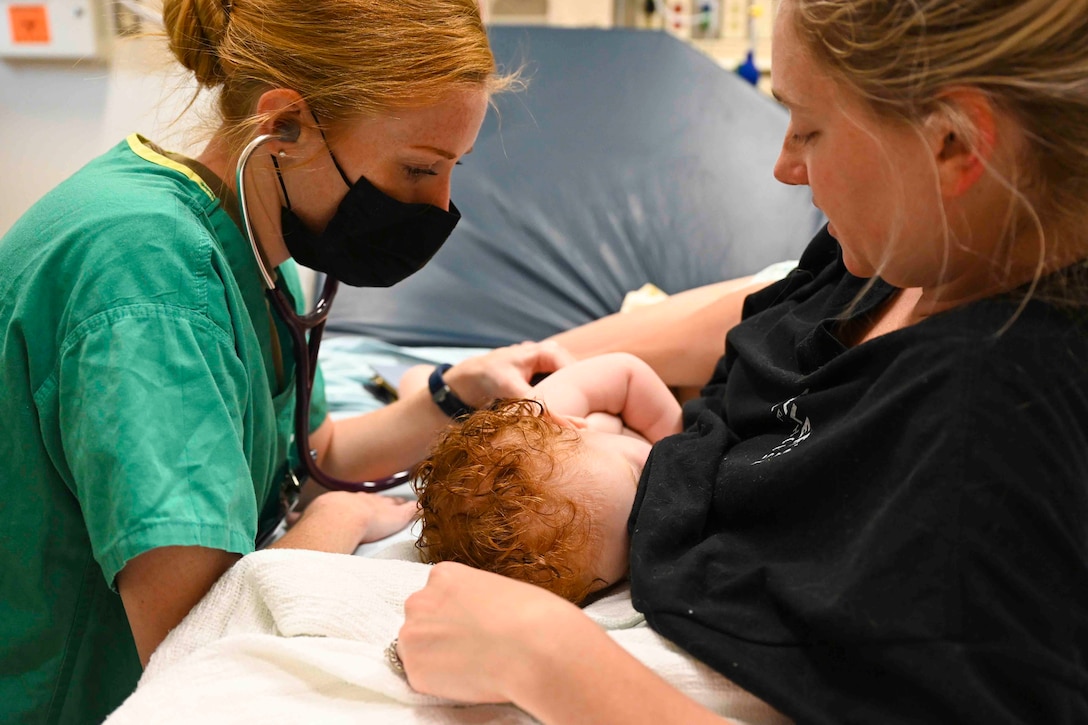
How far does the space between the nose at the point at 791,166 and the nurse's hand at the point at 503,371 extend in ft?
1.94

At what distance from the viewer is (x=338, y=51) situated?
3.63 feet

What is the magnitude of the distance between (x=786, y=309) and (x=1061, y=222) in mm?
478

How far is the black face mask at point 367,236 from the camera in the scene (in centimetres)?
121

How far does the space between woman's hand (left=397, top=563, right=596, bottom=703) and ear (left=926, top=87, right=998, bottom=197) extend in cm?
49

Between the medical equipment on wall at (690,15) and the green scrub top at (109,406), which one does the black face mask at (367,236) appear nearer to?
the green scrub top at (109,406)

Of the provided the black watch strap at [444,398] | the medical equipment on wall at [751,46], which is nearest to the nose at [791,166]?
the black watch strap at [444,398]

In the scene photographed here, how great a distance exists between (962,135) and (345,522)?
0.91m

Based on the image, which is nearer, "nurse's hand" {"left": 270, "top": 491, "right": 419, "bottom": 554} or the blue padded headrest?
"nurse's hand" {"left": 270, "top": 491, "right": 419, "bottom": 554}

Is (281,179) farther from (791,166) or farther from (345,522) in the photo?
(791,166)

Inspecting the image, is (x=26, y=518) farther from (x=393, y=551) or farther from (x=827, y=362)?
(x=827, y=362)

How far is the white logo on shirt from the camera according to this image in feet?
3.15

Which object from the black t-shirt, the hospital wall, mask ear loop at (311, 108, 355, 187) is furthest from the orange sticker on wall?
the black t-shirt

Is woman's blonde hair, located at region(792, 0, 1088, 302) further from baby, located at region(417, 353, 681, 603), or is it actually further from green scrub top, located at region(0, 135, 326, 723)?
green scrub top, located at region(0, 135, 326, 723)

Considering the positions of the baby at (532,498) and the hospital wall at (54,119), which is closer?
the baby at (532,498)
